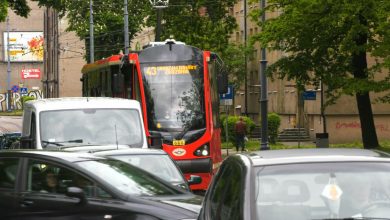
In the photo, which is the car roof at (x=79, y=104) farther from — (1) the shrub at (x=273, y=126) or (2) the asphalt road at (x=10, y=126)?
(2) the asphalt road at (x=10, y=126)

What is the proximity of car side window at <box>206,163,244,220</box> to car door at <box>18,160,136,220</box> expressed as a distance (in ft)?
8.46

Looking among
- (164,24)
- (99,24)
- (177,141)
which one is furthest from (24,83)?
(177,141)

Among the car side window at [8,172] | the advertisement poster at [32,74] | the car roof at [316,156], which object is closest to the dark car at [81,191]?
the car side window at [8,172]

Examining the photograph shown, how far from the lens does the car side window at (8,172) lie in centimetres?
1077

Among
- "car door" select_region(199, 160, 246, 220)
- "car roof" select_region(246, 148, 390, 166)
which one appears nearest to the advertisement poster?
"car door" select_region(199, 160, 246, 220)

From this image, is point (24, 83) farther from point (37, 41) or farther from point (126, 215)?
point (126, 215)

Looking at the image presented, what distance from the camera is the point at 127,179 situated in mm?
10492

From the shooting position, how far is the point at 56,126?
57.2ft

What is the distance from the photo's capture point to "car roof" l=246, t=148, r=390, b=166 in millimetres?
6484

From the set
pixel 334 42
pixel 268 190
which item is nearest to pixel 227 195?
pixel 268 190

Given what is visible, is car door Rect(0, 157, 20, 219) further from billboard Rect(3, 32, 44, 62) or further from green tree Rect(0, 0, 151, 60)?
billboard Rect(3, 32, 44, 62)

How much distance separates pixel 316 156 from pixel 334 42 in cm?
3063

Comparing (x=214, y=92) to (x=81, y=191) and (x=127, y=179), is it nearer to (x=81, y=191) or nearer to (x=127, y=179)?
(x=127, y=179)

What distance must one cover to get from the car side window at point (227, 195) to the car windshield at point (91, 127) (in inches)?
397
